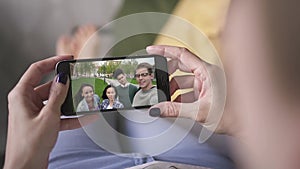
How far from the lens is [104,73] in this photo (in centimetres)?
58

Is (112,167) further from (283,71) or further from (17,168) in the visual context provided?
(283,71)

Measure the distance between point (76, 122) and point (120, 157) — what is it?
0.24 ft

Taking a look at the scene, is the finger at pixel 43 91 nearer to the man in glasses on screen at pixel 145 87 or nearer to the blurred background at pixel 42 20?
the man in glasses on screen at pixel 145 87

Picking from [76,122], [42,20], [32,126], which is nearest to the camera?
[32,126]

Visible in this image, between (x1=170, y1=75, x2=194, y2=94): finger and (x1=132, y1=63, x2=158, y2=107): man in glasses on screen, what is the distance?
0.03m

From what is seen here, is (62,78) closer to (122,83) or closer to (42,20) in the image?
(122,83)

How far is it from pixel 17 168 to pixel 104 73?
0.15 meters

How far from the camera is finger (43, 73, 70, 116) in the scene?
511mm

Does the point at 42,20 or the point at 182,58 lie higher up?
the point at 42,20

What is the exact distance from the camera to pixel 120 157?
614mm

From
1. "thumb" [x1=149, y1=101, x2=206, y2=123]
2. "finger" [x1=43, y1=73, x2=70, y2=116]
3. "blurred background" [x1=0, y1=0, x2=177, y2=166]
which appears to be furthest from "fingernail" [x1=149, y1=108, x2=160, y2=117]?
"blurred background" [x1=0, y1=0, x2=177, y2=166]

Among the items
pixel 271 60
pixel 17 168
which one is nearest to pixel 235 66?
pixel 271 60

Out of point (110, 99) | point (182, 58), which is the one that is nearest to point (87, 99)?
point (110, 99)

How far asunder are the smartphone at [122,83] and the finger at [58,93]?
3cm
